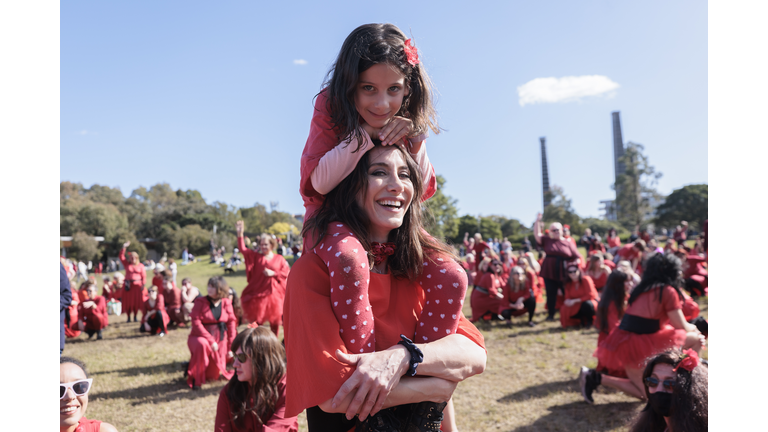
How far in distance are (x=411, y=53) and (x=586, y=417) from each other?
4884 millimetres

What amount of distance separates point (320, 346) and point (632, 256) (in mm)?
14152

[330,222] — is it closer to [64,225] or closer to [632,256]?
[632,256]

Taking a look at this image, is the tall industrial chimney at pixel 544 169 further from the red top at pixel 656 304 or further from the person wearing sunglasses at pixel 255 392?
the person wearing sunglasses at pixel 255 392

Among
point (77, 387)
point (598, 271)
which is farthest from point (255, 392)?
point (598, 271)

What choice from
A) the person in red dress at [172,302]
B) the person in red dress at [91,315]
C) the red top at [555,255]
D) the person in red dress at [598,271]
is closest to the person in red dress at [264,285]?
the person in red dress at [172,302]

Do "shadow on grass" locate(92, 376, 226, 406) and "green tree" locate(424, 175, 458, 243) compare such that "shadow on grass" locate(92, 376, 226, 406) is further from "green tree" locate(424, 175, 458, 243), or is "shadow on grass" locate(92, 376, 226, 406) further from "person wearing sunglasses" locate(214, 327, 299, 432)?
"green tree" locate(424, 175, 458, 243)

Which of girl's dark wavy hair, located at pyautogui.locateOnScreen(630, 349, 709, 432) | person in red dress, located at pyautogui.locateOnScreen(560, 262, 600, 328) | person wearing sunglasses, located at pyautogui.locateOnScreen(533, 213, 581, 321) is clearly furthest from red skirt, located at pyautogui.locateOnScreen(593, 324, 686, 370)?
person wearing sunglasses, located at pyautogui.locateOnScreen(533, 213, 581, 321)

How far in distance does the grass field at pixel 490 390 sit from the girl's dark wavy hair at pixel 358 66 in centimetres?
428

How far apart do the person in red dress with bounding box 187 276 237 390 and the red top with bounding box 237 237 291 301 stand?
2.57ft

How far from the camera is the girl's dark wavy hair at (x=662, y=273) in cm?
512

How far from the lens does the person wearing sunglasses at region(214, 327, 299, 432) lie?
3260 millimetres

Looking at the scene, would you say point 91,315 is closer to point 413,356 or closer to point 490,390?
point 490,390

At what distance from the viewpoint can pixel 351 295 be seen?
4.81 feet

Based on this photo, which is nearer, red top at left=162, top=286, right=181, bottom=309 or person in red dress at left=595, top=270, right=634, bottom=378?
person in red dress at left=595, top=270, right=634, bottom=378
